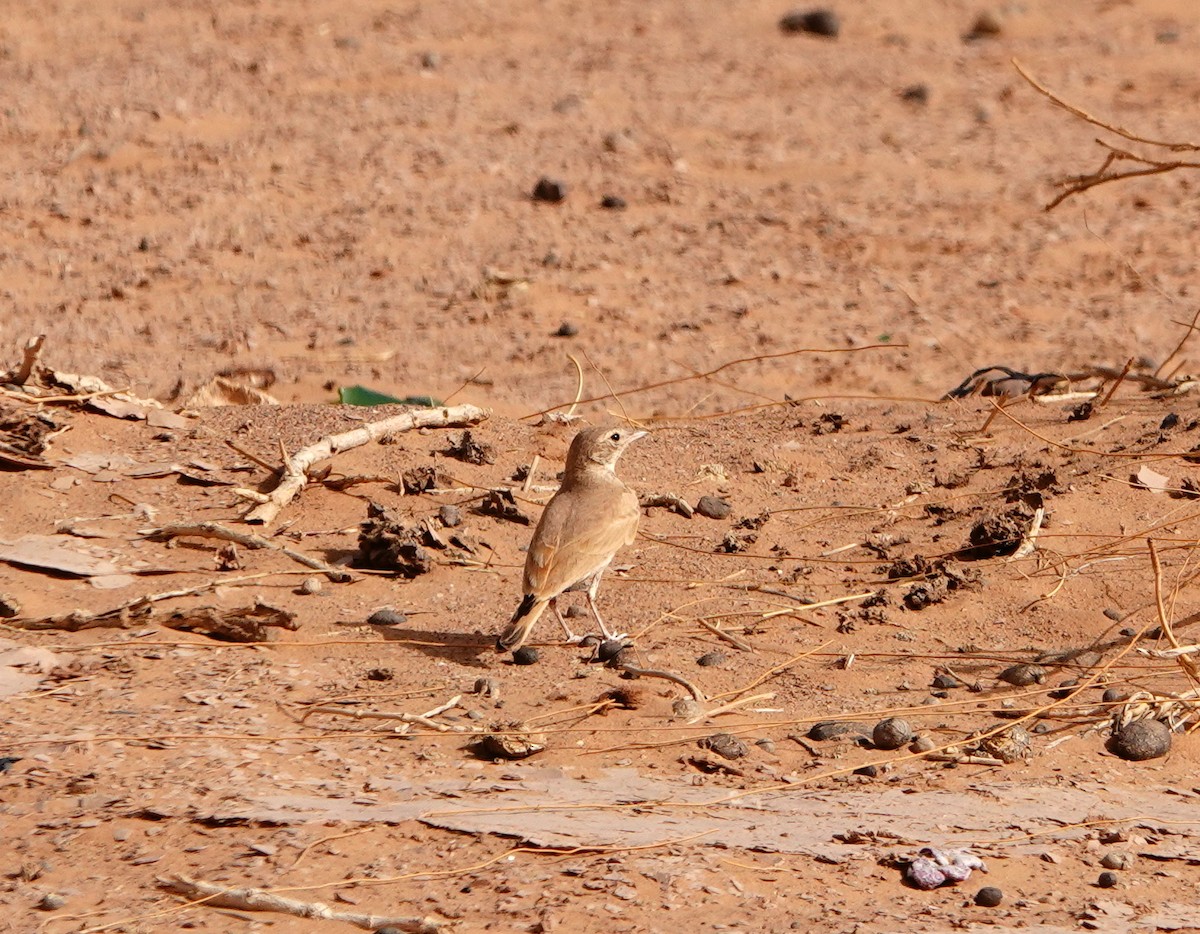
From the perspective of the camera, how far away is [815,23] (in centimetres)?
1591

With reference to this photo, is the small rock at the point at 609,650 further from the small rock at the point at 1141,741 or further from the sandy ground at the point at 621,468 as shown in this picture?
the small rock at the point at 1141,741

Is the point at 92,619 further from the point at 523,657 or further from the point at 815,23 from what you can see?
the point at 815,23

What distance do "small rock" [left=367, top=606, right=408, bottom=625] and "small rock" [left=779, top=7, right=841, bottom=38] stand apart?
11.5m

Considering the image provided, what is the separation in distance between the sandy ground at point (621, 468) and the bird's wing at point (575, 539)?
290 millimetres

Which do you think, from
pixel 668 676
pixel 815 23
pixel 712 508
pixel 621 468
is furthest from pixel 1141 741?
pixel 815 23

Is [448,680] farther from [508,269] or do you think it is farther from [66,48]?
[66,48]

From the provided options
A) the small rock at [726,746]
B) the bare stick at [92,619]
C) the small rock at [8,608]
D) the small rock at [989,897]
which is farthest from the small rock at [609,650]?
the small rock at [8,608]

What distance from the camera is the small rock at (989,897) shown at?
4.03 meters

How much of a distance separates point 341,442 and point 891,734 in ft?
9.72

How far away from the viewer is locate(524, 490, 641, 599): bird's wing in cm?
546

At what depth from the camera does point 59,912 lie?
A: 398 cm

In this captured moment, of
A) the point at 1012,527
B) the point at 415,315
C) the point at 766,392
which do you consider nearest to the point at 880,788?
the point at 1012,527

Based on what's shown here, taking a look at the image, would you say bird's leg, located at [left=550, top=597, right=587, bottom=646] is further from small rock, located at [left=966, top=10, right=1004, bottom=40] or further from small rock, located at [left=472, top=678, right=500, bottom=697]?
small rock, located at [left=966, top=10, right=1004, bottom=40]

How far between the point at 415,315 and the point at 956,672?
567 cm
